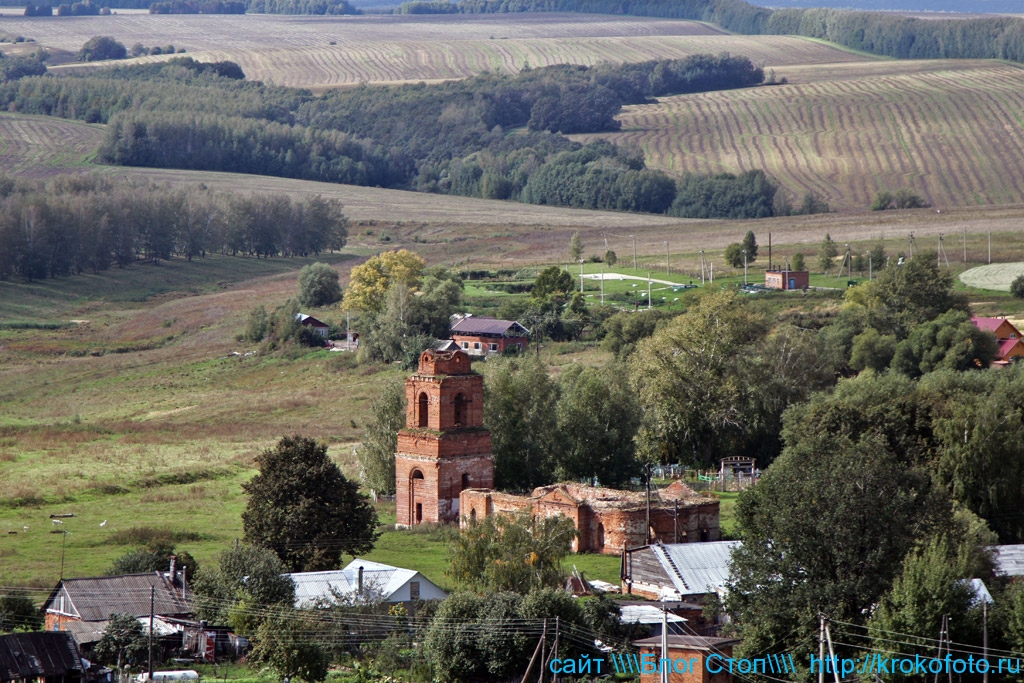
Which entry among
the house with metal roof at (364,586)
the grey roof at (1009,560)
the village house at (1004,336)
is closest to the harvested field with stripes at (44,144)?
the village house at (1004,336)

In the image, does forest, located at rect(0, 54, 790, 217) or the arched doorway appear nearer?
the arched doorway

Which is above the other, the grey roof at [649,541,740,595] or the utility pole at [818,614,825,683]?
the utility pole at [818,614,825,683]

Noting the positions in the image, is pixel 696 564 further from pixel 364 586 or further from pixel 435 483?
pixel 435 483

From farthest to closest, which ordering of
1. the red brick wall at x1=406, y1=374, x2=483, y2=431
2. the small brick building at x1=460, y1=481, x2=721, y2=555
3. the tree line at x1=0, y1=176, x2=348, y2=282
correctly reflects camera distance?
the tree line at x1=0, y1=176, x2=348, y2=282, the red brick wall at x1=406, y1=374, x2=483, y2=431, the small brick building at x1=460, y1=481, x2=721, y2=555

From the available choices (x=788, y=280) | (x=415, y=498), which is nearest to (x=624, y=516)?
(x=415, y=498)

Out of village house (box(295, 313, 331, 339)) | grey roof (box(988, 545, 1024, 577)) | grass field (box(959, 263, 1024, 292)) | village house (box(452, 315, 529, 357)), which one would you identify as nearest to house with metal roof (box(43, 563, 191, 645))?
grey roof (box(988, 545, 1024, 577))

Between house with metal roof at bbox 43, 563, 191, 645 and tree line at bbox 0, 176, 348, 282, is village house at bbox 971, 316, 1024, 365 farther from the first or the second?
tree line at bbox 0, 176, 348, 282
